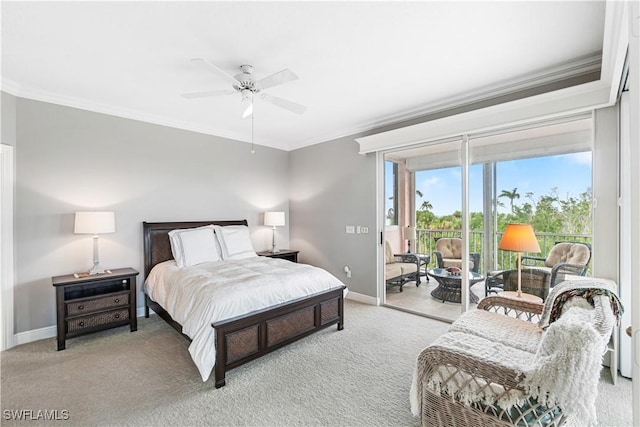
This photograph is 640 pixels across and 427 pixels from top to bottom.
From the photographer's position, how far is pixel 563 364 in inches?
49.3

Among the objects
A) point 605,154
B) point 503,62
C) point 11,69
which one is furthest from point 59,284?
point 605,154

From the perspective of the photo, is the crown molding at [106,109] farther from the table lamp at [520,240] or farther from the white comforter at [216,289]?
the table lamp at [520,240]

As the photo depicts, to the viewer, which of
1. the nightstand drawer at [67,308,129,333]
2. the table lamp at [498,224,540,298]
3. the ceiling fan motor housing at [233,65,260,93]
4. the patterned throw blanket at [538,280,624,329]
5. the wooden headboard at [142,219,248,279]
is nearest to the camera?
the patterned throw blanket at [538,280,624,329]

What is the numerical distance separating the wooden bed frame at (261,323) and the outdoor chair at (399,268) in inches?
47.1

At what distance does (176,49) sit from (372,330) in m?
3.41

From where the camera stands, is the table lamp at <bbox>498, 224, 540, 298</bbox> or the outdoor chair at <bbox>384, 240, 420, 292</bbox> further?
the outdoor chair at <bbox>384, 240, 420, 292</bbox>

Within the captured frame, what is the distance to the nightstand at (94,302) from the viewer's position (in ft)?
9.56

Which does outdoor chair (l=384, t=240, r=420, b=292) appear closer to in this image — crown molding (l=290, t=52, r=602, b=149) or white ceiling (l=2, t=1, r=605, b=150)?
crown molding (l=290, t=52, r=602, b=149)

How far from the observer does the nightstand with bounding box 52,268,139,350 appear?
2914 millimetres

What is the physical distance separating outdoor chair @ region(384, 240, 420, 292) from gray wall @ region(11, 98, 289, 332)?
8.29 ft

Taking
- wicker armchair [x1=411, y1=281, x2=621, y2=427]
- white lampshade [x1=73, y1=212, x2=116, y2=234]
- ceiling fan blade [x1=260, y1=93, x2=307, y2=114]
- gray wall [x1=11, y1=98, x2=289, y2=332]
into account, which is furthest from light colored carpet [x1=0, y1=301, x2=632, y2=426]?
ceiling fan blade [x1=260, y1=93, x2=307, y2=114]

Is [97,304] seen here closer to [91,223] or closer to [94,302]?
[94,302]

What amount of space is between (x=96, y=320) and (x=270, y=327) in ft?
6.57

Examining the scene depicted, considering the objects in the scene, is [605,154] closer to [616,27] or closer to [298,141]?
[616,27]
